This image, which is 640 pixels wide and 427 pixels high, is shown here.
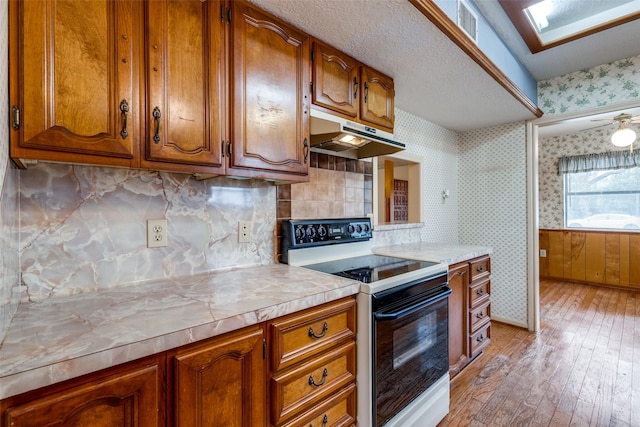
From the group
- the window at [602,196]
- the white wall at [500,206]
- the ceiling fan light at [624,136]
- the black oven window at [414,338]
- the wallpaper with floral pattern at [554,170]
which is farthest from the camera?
the wallpaper with floral pattern at [554,170]

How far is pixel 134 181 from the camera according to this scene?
128 centimetres

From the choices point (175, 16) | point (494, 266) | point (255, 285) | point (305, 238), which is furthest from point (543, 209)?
point (175, 16)

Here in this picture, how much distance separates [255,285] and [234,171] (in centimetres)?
50

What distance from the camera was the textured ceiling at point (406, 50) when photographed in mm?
1354

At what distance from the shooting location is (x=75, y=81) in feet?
3.03

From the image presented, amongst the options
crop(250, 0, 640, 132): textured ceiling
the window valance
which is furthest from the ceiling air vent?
the window valance

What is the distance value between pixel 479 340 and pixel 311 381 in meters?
1.90

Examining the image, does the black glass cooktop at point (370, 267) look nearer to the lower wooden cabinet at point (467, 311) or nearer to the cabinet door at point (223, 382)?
the lower wooden cabinet at point (467, 311)

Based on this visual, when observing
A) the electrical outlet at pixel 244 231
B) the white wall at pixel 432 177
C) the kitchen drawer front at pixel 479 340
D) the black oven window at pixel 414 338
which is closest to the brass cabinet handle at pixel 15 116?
the electrical outlet at pixel 244 231

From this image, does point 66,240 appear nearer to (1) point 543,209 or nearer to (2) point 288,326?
(2) point 288,326

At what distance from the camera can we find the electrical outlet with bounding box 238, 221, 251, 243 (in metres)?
1.60

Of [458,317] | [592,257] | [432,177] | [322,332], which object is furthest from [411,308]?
[592,257]

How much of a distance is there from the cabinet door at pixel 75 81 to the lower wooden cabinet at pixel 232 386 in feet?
2.18

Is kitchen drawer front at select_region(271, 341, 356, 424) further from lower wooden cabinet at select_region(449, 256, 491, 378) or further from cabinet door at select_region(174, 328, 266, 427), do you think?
lower wooden cabinet at select_region(449, 256, 491, 378)
